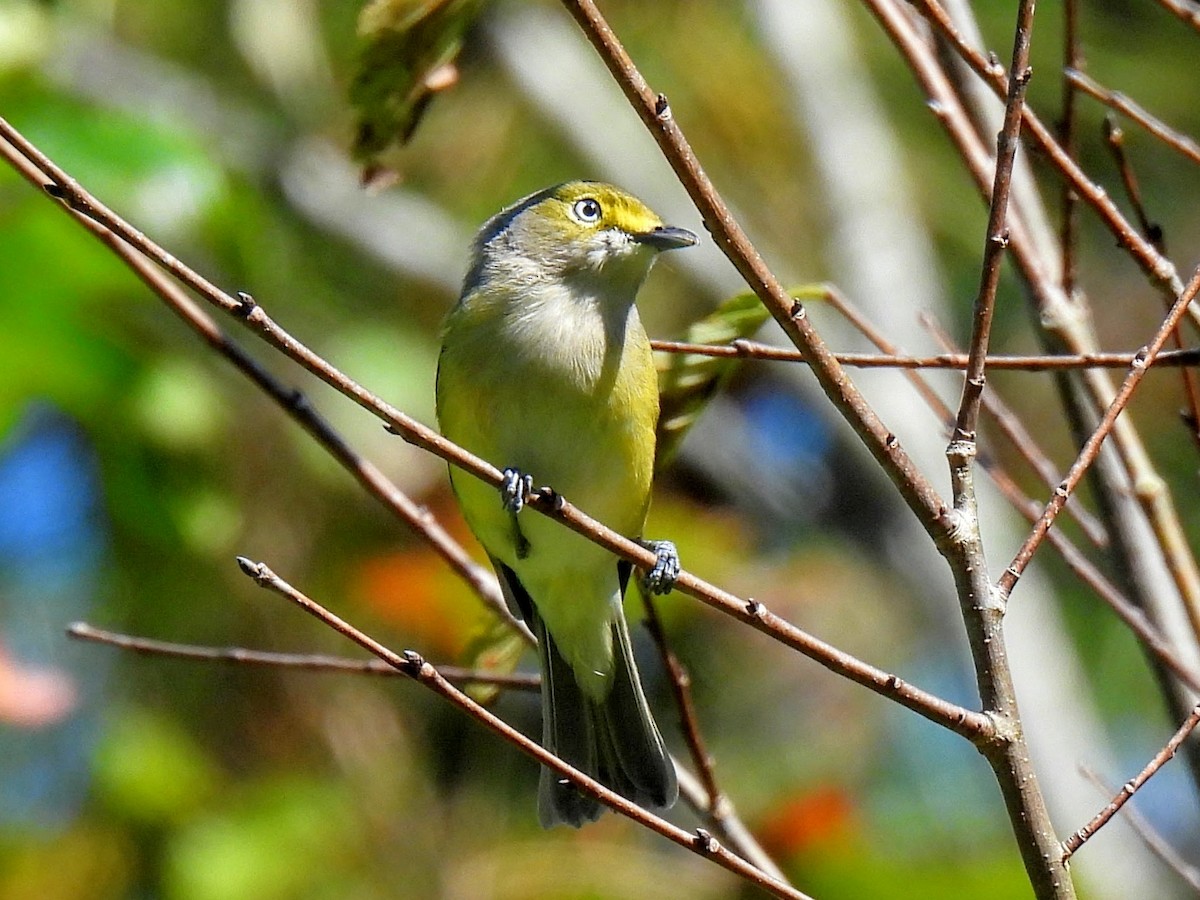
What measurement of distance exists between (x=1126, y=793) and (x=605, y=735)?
5.43ft

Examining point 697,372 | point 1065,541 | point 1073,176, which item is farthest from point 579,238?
point 1073,176

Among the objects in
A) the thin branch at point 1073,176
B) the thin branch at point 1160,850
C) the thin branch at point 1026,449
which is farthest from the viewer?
the thin branch at point 1026,449

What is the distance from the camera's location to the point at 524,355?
10.2ft

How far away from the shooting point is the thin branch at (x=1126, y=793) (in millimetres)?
1729

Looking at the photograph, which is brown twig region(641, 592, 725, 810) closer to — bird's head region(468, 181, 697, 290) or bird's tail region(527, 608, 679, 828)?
bird's tail region(527, 608, 679, 828)

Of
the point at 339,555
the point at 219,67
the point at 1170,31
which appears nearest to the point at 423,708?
the point at 339,555

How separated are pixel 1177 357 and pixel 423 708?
4469 mm

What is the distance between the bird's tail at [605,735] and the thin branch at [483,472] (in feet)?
3.25

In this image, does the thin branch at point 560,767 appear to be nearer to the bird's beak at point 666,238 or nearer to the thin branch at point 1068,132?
the thin branch at point 1068,132

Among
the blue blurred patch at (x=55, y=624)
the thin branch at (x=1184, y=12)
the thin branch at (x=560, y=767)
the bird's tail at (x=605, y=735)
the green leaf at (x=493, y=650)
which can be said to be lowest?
the blue blurred patch at (x=55, y=624)

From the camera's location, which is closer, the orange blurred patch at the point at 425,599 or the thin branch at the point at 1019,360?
the thin branch at the point at 1019,360

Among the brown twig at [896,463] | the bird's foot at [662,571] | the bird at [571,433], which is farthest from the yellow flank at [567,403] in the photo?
the brown twig at [896,463]

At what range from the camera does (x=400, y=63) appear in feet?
8.38

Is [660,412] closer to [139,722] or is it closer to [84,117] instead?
[84,117]
